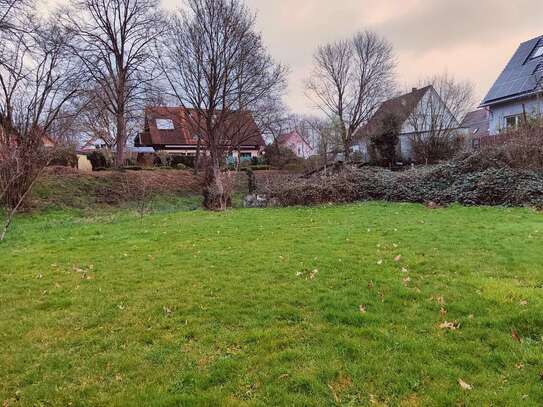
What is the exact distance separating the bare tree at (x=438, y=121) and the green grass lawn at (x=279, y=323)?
1588cm

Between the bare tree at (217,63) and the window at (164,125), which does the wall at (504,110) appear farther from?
the window at (164,125)

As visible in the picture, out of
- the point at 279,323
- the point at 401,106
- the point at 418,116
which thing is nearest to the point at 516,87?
the point at 418,116

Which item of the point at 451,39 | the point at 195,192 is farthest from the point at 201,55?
the point at 451,39

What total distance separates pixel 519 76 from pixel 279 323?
26.6 meters

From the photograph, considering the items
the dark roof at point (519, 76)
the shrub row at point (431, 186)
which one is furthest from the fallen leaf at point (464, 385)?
the dark roof at point (519, 76)

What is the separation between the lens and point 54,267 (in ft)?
22.7

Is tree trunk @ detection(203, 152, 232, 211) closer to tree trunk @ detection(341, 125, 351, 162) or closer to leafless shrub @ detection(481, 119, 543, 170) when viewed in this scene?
leafless shrub @ detection(481, 119, 543, 170)

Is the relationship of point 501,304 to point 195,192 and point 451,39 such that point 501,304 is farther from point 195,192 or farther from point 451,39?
point 195,192

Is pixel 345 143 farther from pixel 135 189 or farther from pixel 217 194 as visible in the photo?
pixel 217 194

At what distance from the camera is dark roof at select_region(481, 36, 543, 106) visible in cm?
2317

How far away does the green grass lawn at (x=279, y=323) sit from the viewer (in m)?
3.05

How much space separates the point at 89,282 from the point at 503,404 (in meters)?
5.28

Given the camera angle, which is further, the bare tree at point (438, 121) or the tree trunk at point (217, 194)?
the bare tree at point (438, 121)

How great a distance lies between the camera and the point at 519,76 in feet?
80.3
